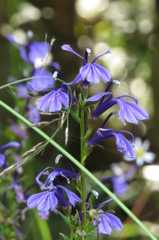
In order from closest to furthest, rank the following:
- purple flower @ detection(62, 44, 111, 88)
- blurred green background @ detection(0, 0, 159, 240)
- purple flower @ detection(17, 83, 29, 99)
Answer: purple flower @ detection(62, 44, 111, 88), purple flower @ detection(17, 83, 29, 99), blurred green background @ detection(0, 0, 159, 240)

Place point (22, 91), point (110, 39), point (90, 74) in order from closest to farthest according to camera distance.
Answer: point (90, 74), point (22, 91), point (110, 39)

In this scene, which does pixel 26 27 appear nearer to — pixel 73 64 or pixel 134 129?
pixel 73 64

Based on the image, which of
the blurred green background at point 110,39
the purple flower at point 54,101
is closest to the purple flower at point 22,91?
the purple flower at point 54,101

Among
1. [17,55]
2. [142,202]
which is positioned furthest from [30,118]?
[17,55]

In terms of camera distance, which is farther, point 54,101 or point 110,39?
point 110,39

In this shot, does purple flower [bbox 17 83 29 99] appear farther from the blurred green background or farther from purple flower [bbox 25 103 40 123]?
the blurred green background

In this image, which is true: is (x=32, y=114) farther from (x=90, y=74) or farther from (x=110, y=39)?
(x=110, y=39)

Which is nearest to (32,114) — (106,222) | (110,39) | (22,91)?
Result: (22,91)

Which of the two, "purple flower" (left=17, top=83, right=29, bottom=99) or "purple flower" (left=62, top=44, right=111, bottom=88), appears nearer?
"purple flower" (left=62, top=44, right=111, bottom=88)

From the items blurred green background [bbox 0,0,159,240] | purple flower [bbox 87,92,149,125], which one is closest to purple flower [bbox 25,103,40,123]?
purple flower [bbox 87,92,149,125]

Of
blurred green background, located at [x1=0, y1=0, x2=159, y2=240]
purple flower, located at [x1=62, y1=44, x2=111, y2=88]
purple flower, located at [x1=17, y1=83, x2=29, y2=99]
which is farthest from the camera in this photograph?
blurred green background, located at [x1=0, y1=0, x2=159, y2=240]

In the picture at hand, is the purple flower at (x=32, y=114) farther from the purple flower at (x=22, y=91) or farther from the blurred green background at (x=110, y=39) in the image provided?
the blurred green background at (x=110, y=39)
